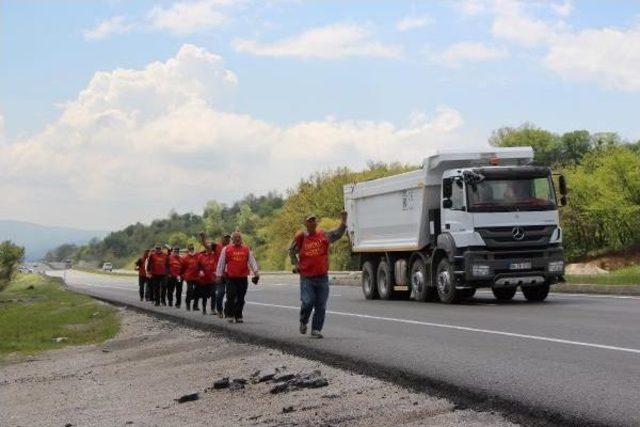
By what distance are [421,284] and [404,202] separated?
218 centimetres

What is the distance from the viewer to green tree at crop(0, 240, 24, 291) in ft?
319

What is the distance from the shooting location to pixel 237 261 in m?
18.2

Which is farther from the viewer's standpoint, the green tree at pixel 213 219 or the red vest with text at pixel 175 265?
the green tree at pixel 213 219

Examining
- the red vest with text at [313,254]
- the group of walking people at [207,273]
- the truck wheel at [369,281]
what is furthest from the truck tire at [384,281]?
the red vest with text at [313,254]

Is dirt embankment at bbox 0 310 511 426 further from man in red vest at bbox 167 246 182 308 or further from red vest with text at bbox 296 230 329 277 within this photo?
man in red vest at bbox 167 246 182 308

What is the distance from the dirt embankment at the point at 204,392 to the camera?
333 inches

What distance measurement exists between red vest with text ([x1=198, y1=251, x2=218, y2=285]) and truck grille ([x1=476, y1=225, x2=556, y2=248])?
20.5ft

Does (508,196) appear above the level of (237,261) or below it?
above

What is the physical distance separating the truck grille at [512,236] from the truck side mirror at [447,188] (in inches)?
50.3

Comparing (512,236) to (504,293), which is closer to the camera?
(512,236)

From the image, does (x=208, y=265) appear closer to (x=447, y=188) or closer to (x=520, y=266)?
(x=447, y=188)

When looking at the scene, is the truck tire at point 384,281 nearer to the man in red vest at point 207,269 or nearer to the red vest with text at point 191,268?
the man in red vest at point 207,269

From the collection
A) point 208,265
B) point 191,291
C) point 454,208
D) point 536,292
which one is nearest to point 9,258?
point 191,291

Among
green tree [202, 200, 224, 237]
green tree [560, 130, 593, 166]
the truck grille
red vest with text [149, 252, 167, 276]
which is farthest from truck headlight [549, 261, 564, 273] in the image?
green tree [202, 200, 224, 237]
